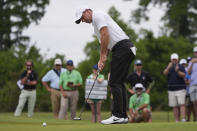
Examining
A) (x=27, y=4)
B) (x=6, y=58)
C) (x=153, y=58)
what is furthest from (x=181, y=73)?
(x=27, y=4)

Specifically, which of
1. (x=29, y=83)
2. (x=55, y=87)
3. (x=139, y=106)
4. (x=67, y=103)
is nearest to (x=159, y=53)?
(x=29, y=83)

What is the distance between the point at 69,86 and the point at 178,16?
79.0 feet

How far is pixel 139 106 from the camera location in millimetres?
13453

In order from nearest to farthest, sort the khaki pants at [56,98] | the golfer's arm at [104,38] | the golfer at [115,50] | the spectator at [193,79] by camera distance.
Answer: the golfer's arm at [104,38]
the golfer at [115,50]
the spectator at [193,79]
the khaki pants at [56,98]

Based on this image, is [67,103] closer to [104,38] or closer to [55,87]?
[55,87]

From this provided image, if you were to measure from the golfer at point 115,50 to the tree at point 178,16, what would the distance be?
29483 mm

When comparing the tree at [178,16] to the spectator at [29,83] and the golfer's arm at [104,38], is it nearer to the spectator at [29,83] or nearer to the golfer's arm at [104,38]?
the spectator at [29,83]

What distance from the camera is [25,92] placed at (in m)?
17.1

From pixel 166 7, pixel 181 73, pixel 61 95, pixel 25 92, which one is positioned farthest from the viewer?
pixel 166 7

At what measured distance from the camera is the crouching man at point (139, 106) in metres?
13.1

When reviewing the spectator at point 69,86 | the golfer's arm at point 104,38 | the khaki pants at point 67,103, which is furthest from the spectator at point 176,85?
the golfer's arm at point 104,38

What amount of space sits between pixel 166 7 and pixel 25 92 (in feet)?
89.2

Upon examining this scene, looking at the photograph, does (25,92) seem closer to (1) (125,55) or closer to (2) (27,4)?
(1) (125,55)

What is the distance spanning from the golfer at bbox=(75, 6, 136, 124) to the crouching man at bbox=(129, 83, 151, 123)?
4.52 metres
